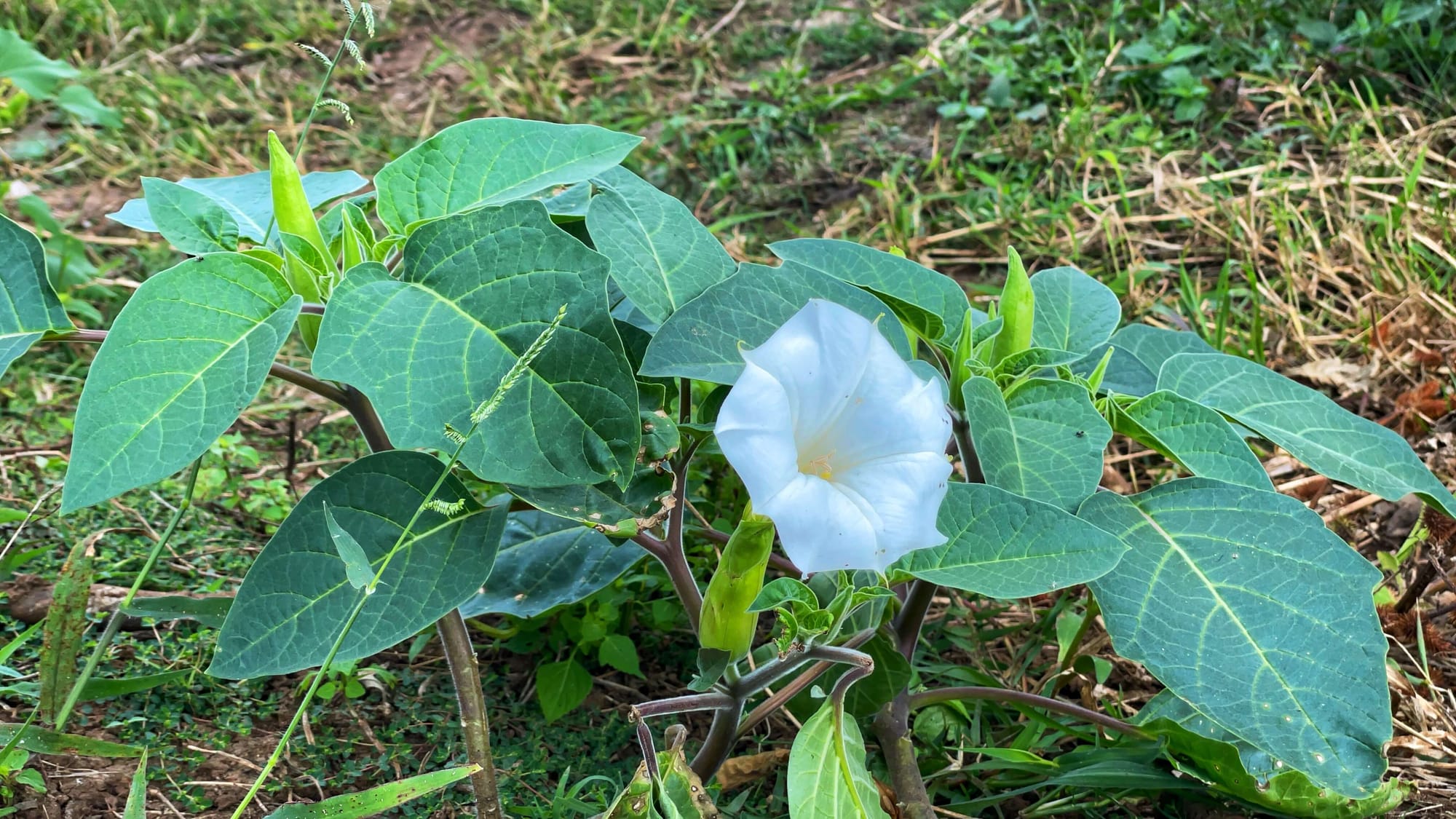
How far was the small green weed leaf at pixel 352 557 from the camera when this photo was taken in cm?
104

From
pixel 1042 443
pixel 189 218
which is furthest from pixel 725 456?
pixel 189 218

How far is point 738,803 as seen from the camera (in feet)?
4.73

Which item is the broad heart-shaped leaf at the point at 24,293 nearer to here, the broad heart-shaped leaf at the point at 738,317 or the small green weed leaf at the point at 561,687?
the broad heart-shaped leaf at the point at 738,317

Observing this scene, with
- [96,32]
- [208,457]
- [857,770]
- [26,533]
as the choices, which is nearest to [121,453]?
[857,770]

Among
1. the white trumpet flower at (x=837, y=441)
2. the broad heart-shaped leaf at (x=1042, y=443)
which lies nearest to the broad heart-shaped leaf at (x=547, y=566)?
the white trumpet flower at (x=837, y=441)

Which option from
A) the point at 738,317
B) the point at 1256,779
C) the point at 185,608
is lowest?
the point at 1256,779

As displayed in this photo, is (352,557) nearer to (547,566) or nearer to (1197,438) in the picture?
(547,566)

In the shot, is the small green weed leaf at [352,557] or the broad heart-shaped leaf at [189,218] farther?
the broad heart-shaped leaf at [189,218]

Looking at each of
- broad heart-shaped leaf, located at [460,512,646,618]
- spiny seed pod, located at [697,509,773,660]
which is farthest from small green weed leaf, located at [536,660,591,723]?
spiny seed pod, located at [697,509,773,660]

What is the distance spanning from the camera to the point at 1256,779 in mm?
1326

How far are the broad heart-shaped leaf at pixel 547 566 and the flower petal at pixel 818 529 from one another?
0.47 meters

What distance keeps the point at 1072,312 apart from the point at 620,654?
80 cm

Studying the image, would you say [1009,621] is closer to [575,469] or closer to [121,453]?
[575,469]

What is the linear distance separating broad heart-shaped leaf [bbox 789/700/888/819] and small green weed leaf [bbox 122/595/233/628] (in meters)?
0.67
